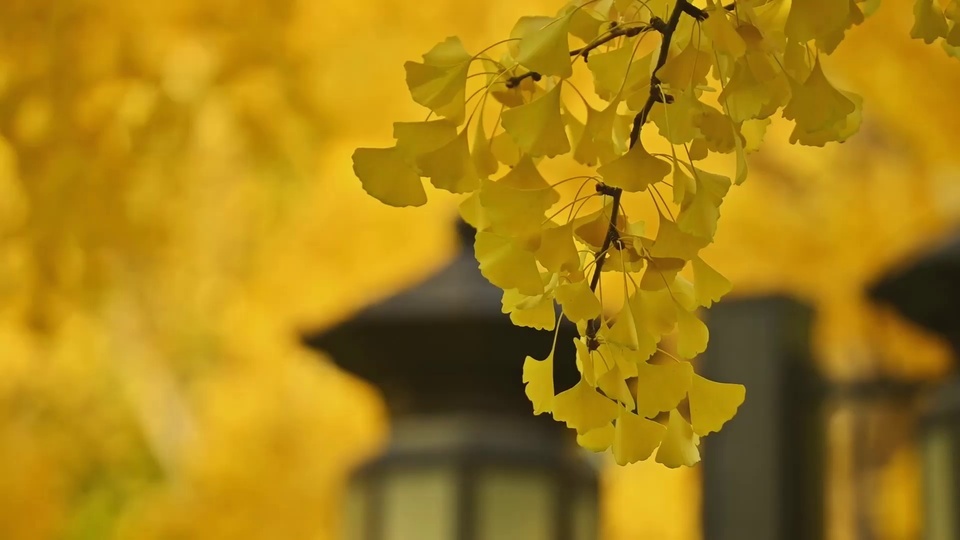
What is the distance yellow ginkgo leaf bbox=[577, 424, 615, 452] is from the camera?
1.01 ft

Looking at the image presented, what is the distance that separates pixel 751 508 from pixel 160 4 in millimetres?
1468

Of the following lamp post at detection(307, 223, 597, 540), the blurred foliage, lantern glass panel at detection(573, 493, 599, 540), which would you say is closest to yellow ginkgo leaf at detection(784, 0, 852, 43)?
lamp post at detection(307, 223, 597, 540)

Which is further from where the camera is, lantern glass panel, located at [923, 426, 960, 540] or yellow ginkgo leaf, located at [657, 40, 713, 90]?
lantern glass panel, located at [923, 426, 960, 540]

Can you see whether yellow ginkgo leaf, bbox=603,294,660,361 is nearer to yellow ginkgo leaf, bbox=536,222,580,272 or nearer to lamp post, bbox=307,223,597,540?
yellow ginkgo leaf, bbox=536,222,580,272

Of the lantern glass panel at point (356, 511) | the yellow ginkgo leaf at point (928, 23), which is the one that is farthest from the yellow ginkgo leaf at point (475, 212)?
the lantern glass panel at point (356, 511)

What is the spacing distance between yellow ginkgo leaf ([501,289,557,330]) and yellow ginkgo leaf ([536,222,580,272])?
0.02m

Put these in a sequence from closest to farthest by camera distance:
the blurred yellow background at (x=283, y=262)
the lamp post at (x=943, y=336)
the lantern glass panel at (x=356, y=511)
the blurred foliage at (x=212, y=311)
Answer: the lamp post at (x=943, y=336) → the lantern glass panel at (x=356, y=511) → the blurred foliage at (x=212, y=311) → the blurred yellow background at (x=283, y=262)

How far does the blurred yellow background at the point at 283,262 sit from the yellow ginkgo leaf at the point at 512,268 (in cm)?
168

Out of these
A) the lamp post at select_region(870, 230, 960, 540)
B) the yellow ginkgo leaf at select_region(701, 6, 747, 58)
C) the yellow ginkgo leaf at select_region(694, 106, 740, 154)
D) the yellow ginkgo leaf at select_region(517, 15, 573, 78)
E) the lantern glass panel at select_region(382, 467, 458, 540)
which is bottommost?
the yellow ginkgo leaf at select_region(694, 106, 740, 154)

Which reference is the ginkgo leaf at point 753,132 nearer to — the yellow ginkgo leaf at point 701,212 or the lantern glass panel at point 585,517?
the yellow ginkgo leaf at point 701,212

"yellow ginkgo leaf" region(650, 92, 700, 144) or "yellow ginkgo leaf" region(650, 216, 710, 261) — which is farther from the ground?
"yellow ginkgo leaf" region(650, 92, 700, 144)

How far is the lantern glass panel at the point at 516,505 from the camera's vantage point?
1.25 metres

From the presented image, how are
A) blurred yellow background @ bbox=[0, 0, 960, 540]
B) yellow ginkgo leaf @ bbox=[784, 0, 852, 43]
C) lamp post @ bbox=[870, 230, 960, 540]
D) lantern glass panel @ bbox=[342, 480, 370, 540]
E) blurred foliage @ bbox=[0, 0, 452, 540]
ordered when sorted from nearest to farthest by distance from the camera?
yellow ginkgo leaf @ bbox=[784, 0, 852, 43]
lamp post @ bbox=[870, 230, 960, 540]
lantern glass panel @ bbox=[342, 480, 370, 540]
blurred foliage @ bbox=[0, 0, 452, 540]
blurred yellow background @ bbox=[0, 0, 960, 540]

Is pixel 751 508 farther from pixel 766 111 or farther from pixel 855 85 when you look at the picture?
pixel 855 85
